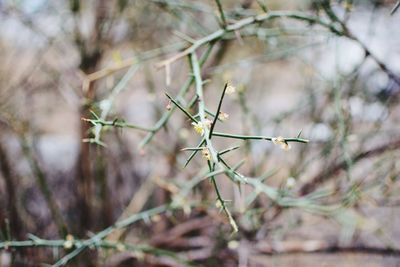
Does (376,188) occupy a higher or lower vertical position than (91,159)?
higher

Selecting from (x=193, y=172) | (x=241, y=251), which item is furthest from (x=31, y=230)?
(x=241, y=251)

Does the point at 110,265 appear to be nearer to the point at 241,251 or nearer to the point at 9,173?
the point at 9,173

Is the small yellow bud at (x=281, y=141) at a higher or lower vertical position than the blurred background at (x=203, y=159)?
higher

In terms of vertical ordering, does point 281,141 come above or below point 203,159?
above

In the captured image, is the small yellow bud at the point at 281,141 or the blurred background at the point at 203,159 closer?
the small yellow bud at the point at 281,141

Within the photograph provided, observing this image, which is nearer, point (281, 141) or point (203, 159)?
point (281, 141)

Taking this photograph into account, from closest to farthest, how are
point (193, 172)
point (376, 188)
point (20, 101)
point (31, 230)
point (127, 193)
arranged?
point (376, 188) → point (193, 172) → point (31, 230) → point (20, 101) → point (127, 193)

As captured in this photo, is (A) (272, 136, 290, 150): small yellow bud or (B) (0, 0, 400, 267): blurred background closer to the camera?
(A) (272, 136, 290, 150): small yellow bud

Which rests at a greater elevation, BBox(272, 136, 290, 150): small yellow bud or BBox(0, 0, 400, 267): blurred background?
BBox(272, 136, 290, 150): small yellow bud
